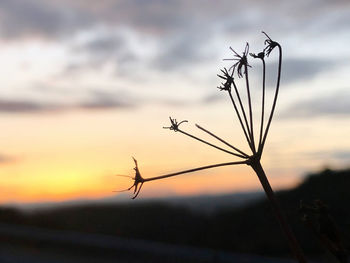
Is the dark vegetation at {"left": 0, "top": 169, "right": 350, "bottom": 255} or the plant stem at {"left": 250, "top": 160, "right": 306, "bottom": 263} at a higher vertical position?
the dark vegetation at {"left": 0, "top": 169, "right": 350, "bottom": 255}

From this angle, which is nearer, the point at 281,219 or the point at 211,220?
the point at 281,219

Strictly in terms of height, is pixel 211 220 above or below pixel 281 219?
above

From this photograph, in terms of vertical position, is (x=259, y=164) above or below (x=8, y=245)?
below

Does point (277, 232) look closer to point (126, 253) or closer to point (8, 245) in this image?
point (126, 253)

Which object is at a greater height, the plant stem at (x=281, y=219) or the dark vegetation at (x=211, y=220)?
the dark vegetation at (x=211, y=220)

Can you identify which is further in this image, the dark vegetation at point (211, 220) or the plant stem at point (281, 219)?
the dark vegetation at point (211, 220)

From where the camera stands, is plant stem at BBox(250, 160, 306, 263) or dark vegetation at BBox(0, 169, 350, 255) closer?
plant stem at BBox(250, 160, 306, 263)

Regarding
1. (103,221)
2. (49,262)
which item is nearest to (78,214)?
(103,221)

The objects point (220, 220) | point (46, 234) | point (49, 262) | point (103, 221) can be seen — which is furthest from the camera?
point (103, 221)
